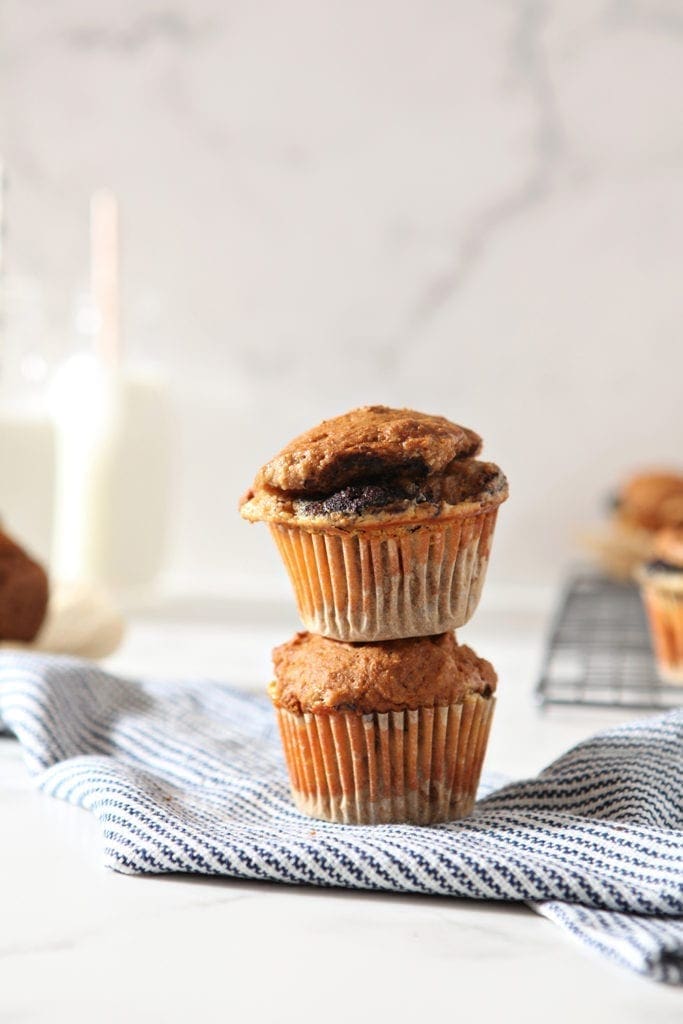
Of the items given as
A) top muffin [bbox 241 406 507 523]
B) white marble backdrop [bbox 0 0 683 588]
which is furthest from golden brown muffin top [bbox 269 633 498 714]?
white marble backdrop [bbox 0 0 683 588]

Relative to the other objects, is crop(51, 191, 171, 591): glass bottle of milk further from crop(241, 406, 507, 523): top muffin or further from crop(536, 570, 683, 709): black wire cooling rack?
crop(241, 406, 507, 523): top muffin

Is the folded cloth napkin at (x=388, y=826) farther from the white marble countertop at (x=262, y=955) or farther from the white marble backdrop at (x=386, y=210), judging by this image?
the white marble backdrop at (x=386, y=210)

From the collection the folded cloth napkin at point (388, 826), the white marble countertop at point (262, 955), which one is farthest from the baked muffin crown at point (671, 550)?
the white marble countertop at point (262, 955)

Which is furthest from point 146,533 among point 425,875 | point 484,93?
point 425,875

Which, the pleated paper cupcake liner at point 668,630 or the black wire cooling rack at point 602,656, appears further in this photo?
the pleated paper cupcake liner at point 668,630

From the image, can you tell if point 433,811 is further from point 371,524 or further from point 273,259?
point 273,259

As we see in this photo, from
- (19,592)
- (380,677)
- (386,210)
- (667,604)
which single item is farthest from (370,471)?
(386,210)

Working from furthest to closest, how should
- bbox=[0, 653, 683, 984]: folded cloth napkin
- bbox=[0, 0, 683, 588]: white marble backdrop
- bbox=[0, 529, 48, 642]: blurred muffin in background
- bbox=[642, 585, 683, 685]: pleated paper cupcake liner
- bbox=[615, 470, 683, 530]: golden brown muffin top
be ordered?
bbox=[0, 0, 683, 588]: white marble backdrop, bbox=[615, 470, 683, 530]: golden brown muffin top, bbox=[642, 585, 683, 685]: pleated paper cupcake liner, bbox=[0, 529, 48, 642]: blurred muffin in background, bbox=[0, 653, 683, 984]: folded cloth napkin
